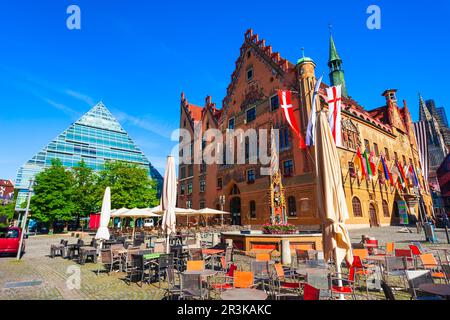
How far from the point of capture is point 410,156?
37.2m

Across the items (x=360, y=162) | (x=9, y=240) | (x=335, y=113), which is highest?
(x=335, y=113)

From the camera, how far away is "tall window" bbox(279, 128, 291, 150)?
83.0 ft

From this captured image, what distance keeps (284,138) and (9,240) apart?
74.1 feet

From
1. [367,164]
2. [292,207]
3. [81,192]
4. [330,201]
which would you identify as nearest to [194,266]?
[330,201]

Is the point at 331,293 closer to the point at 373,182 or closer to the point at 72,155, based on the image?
the point at 373,182

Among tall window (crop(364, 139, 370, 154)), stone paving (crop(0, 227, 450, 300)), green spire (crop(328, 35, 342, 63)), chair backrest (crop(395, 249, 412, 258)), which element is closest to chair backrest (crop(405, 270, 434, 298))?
chair backrest (crop(395, 249, 412, 258))

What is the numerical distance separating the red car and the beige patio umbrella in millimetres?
16430

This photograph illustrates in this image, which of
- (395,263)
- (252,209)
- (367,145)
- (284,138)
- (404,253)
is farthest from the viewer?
(367,145)

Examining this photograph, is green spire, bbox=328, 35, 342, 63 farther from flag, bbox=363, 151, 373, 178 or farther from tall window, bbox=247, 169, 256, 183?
tall window, bbox=247, 169, 256, 183

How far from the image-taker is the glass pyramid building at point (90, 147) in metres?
61.2

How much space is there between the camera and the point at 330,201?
5516 millimetres

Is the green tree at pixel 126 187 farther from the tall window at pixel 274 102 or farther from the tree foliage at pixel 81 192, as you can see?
the tall window at pixel 274 102

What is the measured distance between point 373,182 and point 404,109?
20724mm

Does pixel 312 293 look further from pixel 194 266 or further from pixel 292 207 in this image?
pixel 292 207
